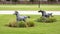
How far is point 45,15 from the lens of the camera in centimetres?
1920

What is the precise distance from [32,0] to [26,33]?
5290 centimetres

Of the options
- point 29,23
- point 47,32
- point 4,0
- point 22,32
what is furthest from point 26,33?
point 4,0

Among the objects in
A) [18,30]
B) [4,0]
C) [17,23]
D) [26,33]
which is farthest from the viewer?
[4,0]

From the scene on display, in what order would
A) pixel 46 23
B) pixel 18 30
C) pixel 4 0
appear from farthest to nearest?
1. pixel 4 0
2. pixel 46 23
3. pixel 18 30

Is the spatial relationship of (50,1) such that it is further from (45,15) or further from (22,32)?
(22,32)

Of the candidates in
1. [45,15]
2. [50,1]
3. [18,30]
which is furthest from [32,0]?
[18,30]

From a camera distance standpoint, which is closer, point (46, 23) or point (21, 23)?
point (21, 23)

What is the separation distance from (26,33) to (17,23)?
2.20 m

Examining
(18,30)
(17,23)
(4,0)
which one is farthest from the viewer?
(4,0)

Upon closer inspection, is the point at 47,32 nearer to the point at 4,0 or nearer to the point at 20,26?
the point at 20,26

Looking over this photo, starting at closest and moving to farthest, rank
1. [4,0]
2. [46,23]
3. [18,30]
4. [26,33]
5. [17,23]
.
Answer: [26,33] < [18,30] < [17,23] < [46,23] < [4,0]

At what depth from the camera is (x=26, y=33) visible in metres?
14.1

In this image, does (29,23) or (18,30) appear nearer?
(18,30)

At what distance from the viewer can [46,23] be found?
18.5m
